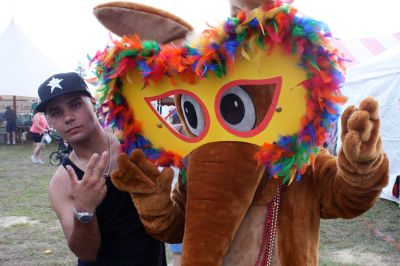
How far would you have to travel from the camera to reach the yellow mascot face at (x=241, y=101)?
1.50m

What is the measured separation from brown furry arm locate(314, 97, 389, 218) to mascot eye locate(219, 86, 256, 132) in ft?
1.00

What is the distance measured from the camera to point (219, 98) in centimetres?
158

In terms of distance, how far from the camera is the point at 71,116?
6.52 ft

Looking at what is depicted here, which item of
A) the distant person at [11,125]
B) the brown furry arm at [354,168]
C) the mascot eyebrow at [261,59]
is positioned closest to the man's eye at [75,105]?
the mascot eyebrow at [261,59]

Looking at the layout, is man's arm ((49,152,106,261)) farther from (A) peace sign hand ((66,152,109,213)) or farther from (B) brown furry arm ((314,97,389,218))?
(B) brown furry arm ((314,97,389,218))

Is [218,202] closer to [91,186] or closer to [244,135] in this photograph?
[244,135]

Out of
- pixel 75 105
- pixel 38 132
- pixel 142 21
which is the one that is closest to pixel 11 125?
pixel 38 132

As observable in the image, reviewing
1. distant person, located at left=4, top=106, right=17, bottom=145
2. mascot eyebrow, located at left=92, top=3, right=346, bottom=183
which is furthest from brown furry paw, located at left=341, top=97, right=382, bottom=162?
distant person, located at left=4, top=106, right=17, bottom=145

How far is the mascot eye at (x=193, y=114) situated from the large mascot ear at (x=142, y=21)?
25 centimetres

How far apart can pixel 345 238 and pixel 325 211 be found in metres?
3.39

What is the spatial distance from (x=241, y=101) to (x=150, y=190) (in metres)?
0.46

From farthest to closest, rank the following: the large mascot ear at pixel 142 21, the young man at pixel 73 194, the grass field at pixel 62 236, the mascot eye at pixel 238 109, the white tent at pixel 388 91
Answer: the white tent at pixel 388 91
the grass field at pixel 62 236
the young man at pixel 73 194
the large mascot ear at pixel 142 21
the mascot eye at pixel 238 109

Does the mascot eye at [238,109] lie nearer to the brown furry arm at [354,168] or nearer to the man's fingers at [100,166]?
the brown furry arm at [354,168]

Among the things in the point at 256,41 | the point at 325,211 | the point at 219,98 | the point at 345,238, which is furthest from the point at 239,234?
the point at 345,238
